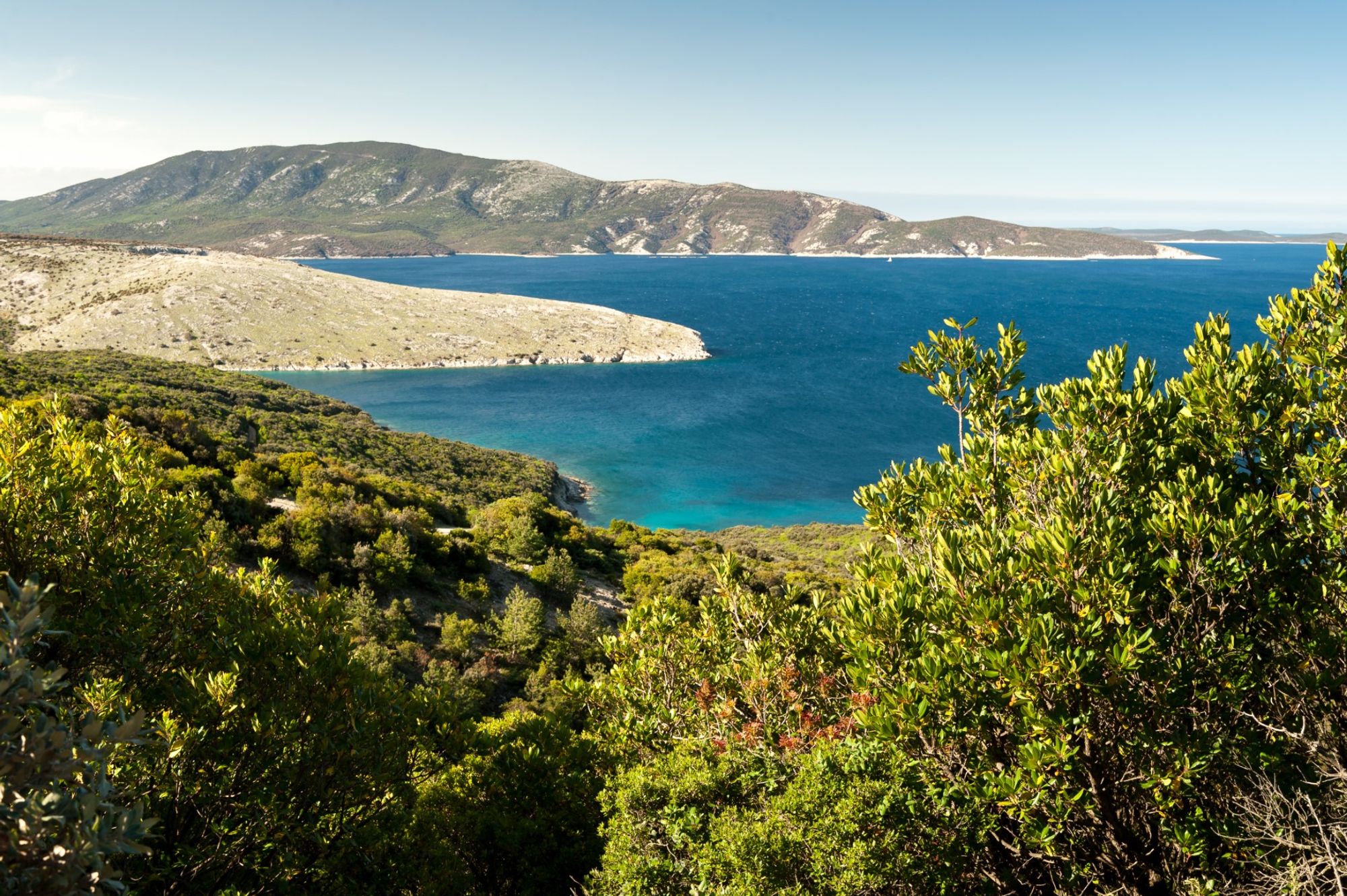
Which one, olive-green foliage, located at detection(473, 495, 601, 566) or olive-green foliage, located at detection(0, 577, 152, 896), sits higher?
olive-green foliage, located at detection(0, 577, 152, 896)

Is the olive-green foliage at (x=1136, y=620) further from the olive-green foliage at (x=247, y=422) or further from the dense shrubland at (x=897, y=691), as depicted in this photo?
the olive-green foliage at (x=247, y=422)

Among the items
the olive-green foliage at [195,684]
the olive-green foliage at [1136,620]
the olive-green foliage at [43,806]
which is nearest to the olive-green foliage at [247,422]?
the olive-green foliage at [195,684]

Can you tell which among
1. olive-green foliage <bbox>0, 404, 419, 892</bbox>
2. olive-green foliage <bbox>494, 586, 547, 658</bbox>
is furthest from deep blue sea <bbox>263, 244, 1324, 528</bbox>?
olive-green foliage <bbox>0, 404, 419, 892</bbox>

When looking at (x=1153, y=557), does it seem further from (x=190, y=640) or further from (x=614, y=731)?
(x=190, y=640)

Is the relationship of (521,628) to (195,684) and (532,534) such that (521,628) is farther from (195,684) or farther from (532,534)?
(195,684)

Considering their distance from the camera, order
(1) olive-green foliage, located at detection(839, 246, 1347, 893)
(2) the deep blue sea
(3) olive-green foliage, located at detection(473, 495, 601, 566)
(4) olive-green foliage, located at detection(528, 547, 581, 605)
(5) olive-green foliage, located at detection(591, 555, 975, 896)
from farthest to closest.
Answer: (2) the deep blue sea
(3) olive-green foliage, located at detection(473, 495, 601, 566)
(4) olive-green foliage, located at detection(528, 547, 581, 605)
(5) olive-green foliage, located at detection(591, 555, 975, 896)
(1) olive-green foliage, located at detection(839, 246, 1347, 893)

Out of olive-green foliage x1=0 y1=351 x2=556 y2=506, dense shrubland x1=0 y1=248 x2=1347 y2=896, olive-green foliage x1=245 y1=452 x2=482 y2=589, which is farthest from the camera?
olive-green foliage x1=0 y1=351 x2=556 y2=506

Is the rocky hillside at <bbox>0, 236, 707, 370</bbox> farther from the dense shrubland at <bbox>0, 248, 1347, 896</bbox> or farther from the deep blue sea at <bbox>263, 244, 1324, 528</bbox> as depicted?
the dense shrubland at <bbox>0, 248, 1347, 896</bbox>
